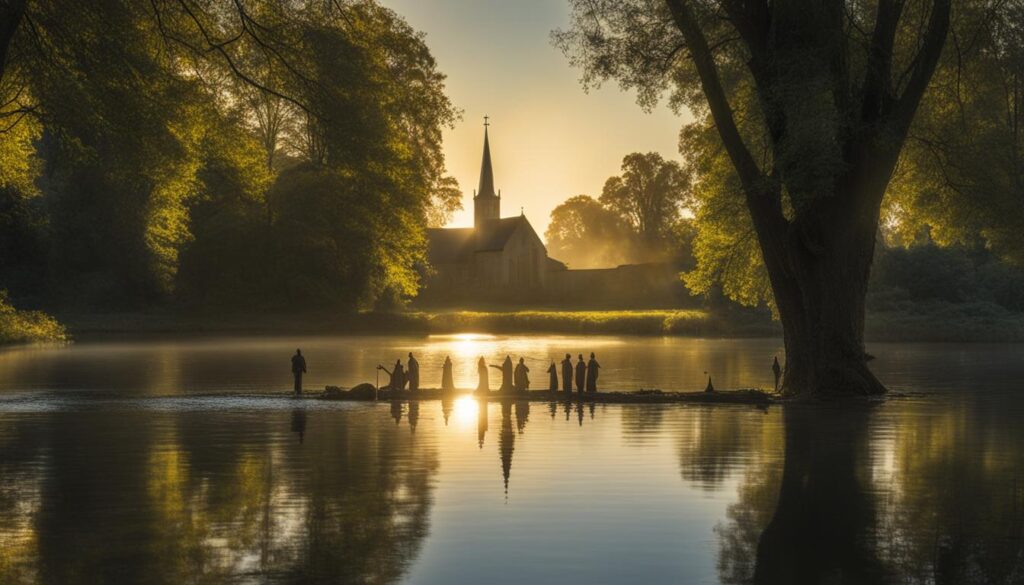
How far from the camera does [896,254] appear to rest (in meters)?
74.7

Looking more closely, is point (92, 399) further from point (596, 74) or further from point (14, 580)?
point (14, 580)

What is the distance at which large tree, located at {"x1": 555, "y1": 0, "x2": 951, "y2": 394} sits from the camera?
26969 millimetres

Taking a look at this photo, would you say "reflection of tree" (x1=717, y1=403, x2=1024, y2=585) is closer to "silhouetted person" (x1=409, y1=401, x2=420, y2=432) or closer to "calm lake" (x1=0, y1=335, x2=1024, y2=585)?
"calm lake" (x1=0, y1=335, x2=1024, y2=585)

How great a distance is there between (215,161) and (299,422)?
482 inches

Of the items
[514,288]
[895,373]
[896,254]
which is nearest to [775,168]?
[895,373]

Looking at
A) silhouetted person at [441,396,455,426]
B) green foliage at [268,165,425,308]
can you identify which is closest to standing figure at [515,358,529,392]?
silhouetted person at [441,396,455,426]

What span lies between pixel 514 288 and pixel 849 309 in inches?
3347

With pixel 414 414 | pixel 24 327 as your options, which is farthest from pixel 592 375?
pixel 24 327

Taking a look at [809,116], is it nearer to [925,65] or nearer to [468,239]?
[925,65]

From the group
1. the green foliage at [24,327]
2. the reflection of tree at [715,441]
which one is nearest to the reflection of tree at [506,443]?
the reflection of tree at [715,441]

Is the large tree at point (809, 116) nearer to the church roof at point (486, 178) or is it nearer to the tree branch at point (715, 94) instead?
the tree branch at point (715, 94)

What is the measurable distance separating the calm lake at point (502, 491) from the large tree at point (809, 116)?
9.04 ft

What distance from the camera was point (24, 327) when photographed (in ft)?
185

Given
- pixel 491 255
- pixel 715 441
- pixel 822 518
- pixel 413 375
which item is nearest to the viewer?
pixel 822 518
